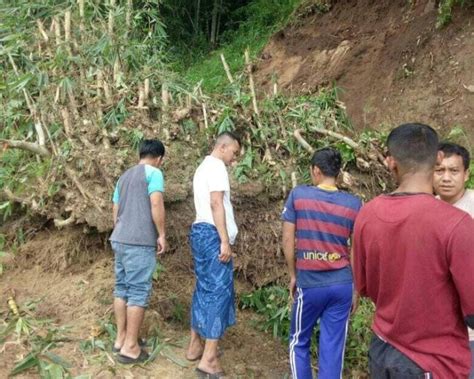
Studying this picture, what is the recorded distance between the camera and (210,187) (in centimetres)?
400

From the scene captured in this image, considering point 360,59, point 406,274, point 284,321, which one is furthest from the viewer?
point 360,59

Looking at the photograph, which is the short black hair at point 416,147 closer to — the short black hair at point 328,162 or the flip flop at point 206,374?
the short black hair at point 328,162

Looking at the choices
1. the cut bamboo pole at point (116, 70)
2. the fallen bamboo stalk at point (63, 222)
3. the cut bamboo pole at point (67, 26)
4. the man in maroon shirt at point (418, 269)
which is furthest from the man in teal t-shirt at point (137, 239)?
the cut bamboo pole at point (67, 26)

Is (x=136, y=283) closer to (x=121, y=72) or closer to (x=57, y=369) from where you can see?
(x=57, y=369)

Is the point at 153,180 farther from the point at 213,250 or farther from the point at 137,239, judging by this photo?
the point at 213,250

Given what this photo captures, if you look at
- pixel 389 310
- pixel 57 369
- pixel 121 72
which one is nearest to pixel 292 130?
pixel 121 72

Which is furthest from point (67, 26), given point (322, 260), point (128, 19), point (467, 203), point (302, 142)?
point (467, 203)

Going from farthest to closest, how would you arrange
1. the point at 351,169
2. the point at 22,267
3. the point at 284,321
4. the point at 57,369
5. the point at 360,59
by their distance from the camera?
the point at 360,59, the point at 351,169, the point at 22,267, the point at 284,321, the point at 57,369

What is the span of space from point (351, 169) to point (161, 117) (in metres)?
2.07

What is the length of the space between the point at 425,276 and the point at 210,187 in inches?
82.5

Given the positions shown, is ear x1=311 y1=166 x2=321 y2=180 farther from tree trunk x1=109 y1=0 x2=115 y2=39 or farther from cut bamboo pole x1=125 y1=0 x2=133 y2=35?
cut bamboo pole x1=125 y1=0 x2=133 y2=35

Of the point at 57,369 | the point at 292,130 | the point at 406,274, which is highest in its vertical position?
the point at 292,130

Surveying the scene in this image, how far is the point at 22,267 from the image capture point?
215 inches

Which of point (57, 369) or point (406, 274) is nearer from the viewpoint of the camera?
point (406, 274)
